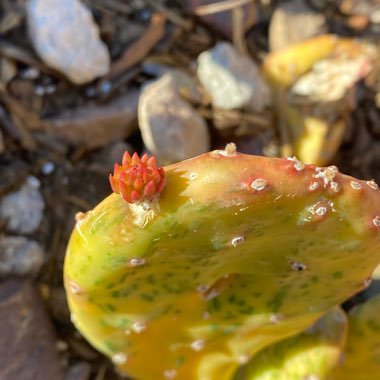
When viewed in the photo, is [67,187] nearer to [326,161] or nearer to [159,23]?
[159,23]

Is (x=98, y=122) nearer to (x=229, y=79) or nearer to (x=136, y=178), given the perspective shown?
→ (x=229, y=79)

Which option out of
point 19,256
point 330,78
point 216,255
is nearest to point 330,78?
point 330,78

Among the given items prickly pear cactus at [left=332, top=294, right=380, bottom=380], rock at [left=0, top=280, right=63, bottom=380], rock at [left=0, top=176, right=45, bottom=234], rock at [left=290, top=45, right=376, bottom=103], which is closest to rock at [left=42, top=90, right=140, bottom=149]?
rock at [left=0, top=176, right=45, bottom=234]

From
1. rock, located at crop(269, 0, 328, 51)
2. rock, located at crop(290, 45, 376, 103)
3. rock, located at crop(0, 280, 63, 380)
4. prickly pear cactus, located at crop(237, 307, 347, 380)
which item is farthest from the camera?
rock, located at crop(269, 0, 328, 51)

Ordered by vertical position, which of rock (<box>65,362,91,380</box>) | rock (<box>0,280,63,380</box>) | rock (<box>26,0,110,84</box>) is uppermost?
rock (<box>26,0,110,84</box>)

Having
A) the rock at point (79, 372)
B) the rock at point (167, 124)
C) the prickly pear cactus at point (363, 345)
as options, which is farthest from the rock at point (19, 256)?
the prickly pear cactus at point (363, 345)

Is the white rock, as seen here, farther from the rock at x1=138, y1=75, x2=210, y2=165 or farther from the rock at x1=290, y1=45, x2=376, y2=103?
the rock at x1=138, y1=75, x2=210, y2=165

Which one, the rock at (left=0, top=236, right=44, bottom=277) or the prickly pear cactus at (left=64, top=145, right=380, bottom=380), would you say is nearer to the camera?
the prickly pear cactus at (left=64, top=145, right=380, bottom=380)
